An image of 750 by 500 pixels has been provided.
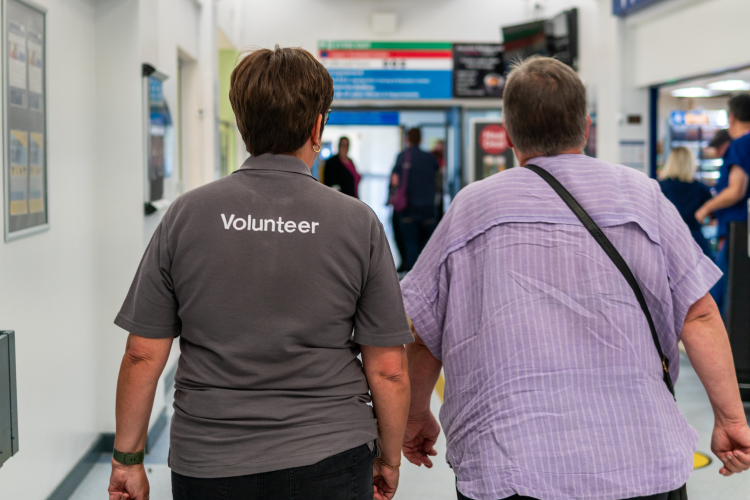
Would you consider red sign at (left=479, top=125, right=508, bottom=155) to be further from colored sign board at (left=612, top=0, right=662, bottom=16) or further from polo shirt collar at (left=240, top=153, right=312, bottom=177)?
polo shirt collar at (left=240, top=153, right=312, bottom=177)

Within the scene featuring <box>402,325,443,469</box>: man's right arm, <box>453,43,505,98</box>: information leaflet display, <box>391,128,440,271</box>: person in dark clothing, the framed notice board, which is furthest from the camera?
<box>453,43,505,98</box>: information leaflet display

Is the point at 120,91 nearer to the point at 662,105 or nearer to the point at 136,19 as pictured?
the point at 136,19

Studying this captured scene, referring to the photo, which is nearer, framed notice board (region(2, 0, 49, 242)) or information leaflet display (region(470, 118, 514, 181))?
framed notice board (region(2, 0, 49, 242))

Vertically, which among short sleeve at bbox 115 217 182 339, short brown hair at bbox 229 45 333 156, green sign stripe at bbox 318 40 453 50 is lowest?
short sleeve at bbox 115 217 182 339

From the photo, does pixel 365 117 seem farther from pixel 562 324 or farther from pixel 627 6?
pixel 562 324

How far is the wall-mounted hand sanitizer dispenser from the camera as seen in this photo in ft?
6.16

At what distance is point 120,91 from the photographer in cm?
349

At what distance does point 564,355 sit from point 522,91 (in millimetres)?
548

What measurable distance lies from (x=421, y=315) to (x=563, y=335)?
32 cm

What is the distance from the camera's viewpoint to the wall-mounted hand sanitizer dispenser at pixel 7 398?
1.88m

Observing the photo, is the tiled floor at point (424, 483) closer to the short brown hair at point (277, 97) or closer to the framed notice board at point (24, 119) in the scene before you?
the framed notice board at point (24, 119)

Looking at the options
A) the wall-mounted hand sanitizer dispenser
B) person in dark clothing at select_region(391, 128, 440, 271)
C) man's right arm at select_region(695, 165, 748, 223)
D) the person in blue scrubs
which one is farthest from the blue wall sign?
the wall-mounted hand sanitizer dispenser

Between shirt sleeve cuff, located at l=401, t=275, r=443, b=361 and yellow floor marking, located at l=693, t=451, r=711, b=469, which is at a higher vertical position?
shirt sleeve cuff, located at l=401, t=275, r=443, b=361

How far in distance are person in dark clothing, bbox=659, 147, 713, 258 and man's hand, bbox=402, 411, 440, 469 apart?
4.26 metres
